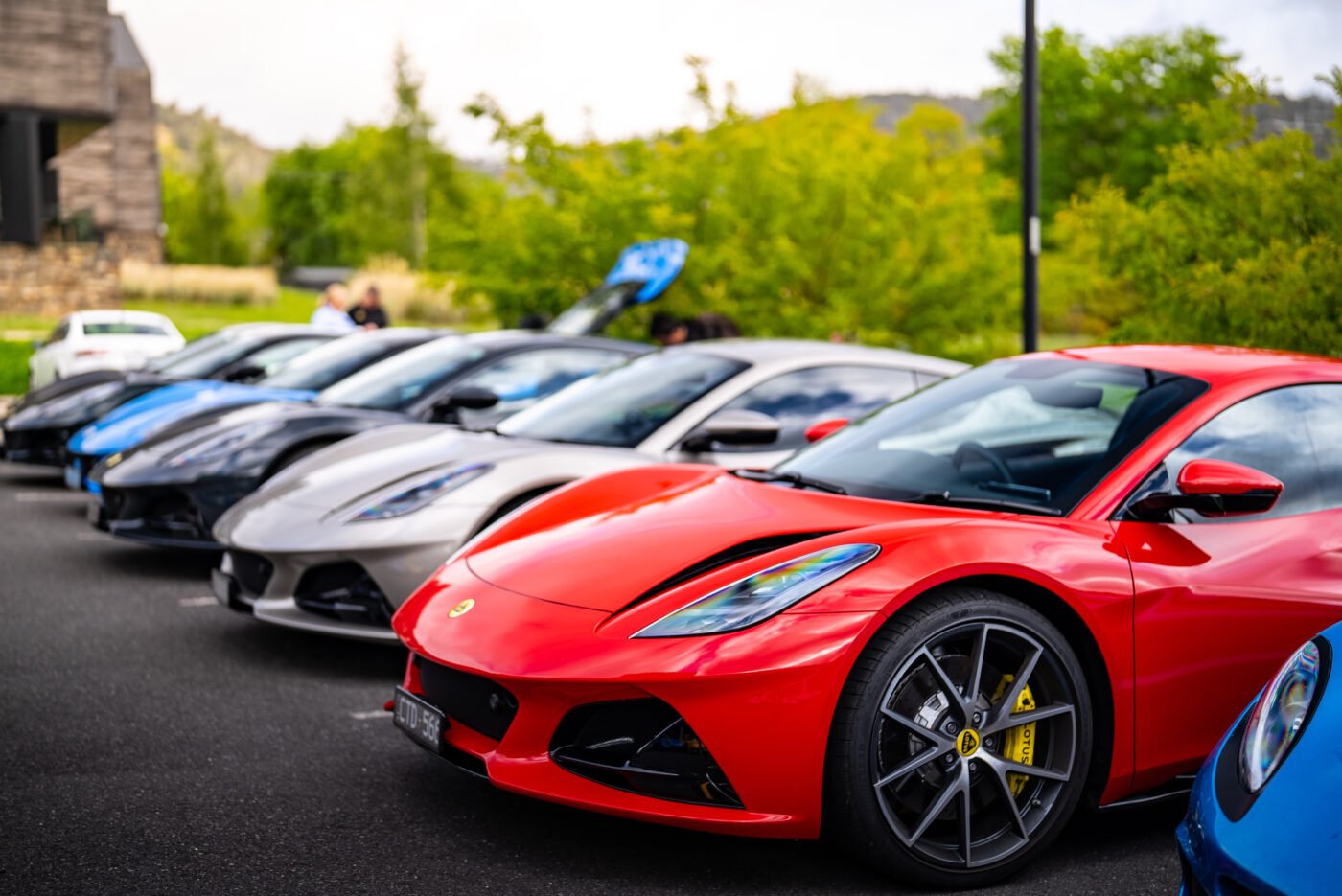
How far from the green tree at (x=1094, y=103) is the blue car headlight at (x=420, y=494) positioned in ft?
193

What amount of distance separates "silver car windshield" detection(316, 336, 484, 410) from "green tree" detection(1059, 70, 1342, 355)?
12.3 feet

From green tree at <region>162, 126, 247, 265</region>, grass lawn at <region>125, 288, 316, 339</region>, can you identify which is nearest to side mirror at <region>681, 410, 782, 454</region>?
grass lawn at <region>125, 288, 316, 339</region>

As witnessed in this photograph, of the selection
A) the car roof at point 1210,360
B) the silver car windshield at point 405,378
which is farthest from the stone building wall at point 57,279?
the car roof at point 1210,360

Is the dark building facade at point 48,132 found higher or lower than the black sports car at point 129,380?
higher

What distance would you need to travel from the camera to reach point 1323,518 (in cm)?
390

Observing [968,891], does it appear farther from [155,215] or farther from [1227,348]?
[155,215]

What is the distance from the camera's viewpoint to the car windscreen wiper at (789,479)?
420cm

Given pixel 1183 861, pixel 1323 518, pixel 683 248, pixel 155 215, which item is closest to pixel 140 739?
pixel 1183 861

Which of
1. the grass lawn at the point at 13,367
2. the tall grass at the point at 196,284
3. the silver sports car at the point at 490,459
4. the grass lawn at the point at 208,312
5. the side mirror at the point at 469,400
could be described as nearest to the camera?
the silver sports car at the point at 490,459

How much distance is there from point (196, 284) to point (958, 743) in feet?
140

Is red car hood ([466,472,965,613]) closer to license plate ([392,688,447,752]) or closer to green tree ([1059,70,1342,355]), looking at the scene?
license plate ([392,688,447,752])

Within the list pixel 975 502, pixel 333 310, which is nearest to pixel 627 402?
pixel 975 502

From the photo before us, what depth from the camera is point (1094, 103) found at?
2496 inches

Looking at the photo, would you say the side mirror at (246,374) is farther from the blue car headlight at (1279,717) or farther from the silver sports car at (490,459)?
the blue car headlight at (1279,717)
